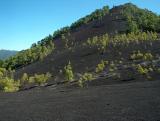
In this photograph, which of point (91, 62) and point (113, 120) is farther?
point (91, 62)

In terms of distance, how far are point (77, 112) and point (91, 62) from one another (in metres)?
98.3

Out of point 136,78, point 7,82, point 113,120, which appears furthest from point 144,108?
point 7,82

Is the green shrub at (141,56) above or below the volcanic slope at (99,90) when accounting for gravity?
above

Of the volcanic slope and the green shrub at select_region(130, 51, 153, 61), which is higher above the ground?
the green shrub at select_region(130, 51, 153, 61)

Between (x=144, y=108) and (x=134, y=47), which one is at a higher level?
(x=134, y=47)

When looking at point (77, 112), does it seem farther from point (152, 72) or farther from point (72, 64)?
point (72, 64)

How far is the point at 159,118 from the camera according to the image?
86.1ft

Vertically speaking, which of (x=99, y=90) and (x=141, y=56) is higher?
(x=141, y=56)

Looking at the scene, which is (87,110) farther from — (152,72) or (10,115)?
(152,72)

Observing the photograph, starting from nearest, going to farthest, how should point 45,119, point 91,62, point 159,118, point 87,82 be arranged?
point 159,118 < point 45,119 < point 87,82 < point 91,62

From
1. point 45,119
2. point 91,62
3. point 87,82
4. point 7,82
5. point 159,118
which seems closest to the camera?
point 159,118

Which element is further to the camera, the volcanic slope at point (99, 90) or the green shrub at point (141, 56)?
the green shrub at point (141, 56)

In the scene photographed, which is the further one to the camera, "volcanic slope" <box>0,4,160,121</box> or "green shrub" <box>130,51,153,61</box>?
"green shrub" <box>130,51,153,61</box>

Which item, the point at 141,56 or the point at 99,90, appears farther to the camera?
the point at 141,56
